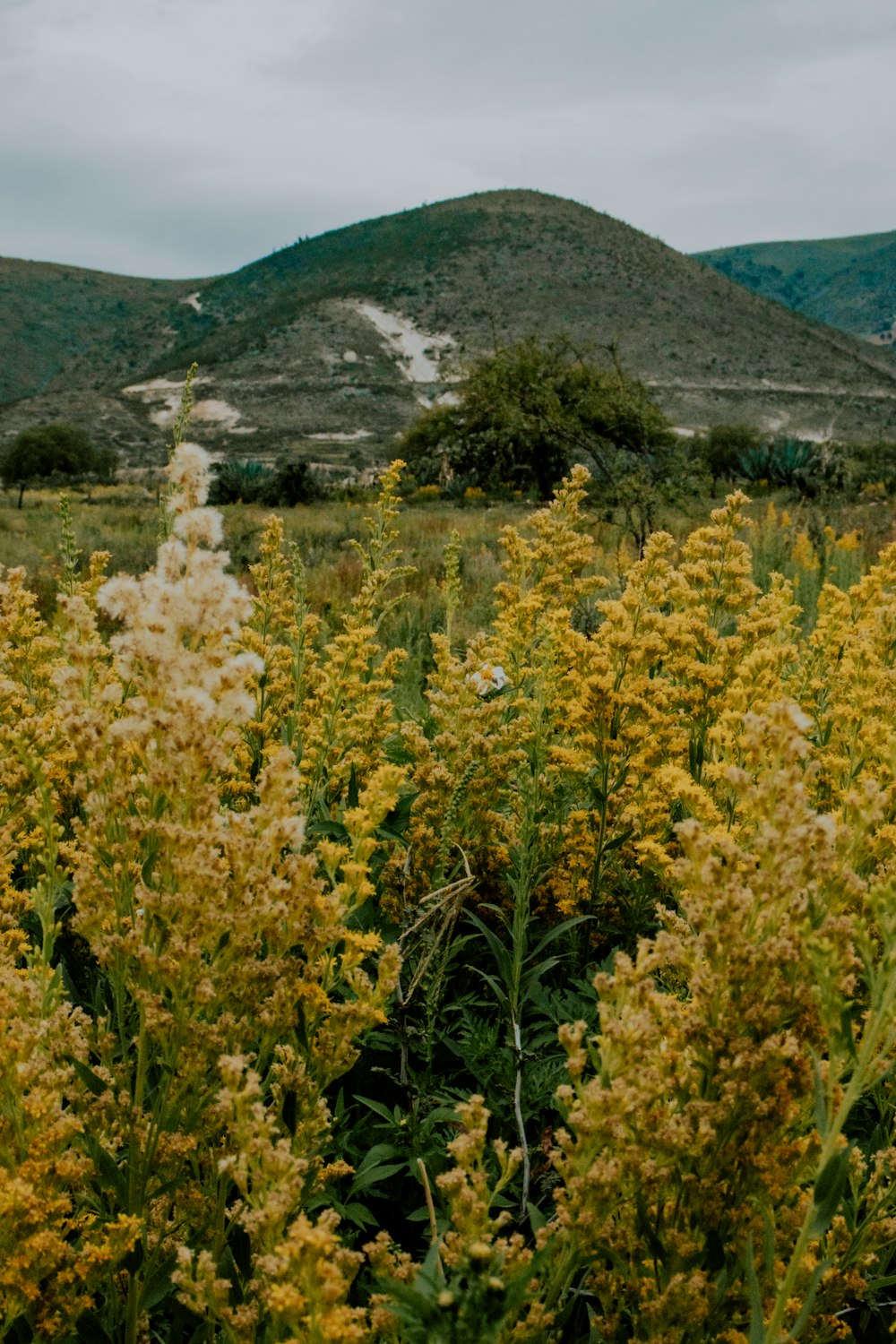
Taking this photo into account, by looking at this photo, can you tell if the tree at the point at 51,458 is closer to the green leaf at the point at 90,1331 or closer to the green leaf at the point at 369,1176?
the green leaf at the point at 369,1176

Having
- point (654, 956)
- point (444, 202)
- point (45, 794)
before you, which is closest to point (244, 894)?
point (45, 794)

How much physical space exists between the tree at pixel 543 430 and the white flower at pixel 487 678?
7.77 metres

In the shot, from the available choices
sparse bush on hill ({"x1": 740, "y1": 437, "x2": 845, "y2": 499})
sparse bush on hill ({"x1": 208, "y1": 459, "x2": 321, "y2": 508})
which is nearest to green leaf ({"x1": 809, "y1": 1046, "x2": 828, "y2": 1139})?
sparse bush on hill ({"x1": 740, "y1": 437, "x2": 845, "y2": 499})

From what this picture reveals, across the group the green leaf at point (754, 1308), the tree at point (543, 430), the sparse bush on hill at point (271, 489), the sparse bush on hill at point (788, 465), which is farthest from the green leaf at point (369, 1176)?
the sparse bush on hill at point (271, 489)

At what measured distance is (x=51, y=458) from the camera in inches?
1463

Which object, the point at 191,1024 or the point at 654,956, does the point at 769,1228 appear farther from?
the point at 191,1024

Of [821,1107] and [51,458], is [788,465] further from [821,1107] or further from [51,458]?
[51,458]

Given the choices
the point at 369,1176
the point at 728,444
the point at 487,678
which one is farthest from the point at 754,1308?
the point at 728,444

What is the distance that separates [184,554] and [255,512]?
20.6 meters

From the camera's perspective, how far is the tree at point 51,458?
1448 inches

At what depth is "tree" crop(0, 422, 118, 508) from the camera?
121ft

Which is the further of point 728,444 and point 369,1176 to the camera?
point 728,444

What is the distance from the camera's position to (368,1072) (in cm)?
209

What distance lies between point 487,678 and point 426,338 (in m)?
82.6
